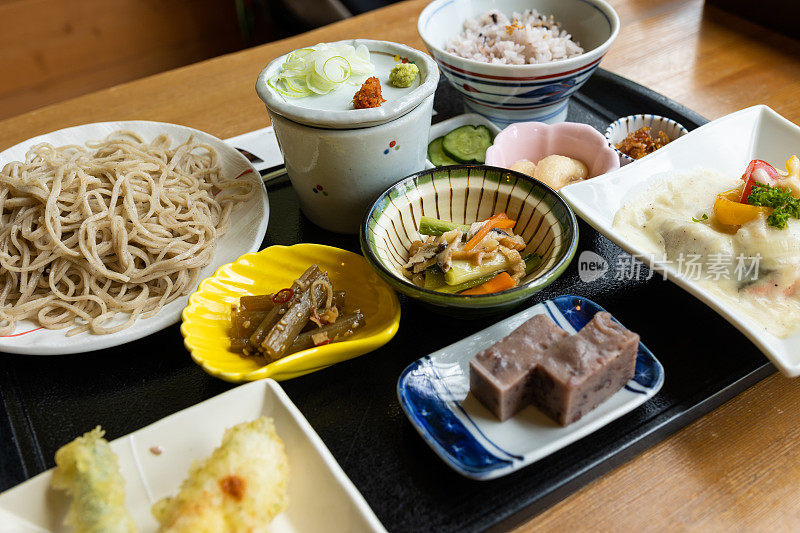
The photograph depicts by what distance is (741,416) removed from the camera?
1.52 m

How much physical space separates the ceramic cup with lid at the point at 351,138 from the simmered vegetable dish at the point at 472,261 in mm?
274

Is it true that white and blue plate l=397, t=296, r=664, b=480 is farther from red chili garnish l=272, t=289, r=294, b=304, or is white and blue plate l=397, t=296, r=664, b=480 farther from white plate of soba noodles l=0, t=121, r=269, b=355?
white plate of soba noodles l=0, t=121, r=269, b=355

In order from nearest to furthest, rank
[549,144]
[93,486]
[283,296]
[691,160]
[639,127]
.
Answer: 1. [93,486]
2. [283,296]
3. [691,160]
4. [549,144]
5. [639,127]

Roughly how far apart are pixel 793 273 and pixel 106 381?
5.87 feet

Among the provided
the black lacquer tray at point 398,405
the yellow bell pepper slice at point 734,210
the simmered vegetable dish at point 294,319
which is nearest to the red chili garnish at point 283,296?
the simmered vegetable dish at point 294,319

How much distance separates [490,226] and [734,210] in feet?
2.25

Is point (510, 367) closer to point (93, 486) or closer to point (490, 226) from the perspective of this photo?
point (490, 226)

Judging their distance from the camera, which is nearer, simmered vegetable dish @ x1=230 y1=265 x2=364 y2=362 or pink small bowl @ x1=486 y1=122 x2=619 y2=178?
simmered vegetable dish @ x1=230 y1=265 x2=364 y2=362

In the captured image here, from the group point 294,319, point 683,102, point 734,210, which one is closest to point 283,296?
point 294,319

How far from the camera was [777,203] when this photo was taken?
67.7 inches

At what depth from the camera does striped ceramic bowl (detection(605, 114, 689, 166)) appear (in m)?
2.23

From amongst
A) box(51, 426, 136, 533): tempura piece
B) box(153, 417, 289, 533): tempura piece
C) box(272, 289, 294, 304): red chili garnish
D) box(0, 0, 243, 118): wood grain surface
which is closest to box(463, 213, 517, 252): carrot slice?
box(272, 289, 294, 304): red chili garnish

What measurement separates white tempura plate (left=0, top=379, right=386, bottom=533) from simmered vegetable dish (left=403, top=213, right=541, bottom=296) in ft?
1.82

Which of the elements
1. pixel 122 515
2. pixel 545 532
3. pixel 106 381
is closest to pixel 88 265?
pixel 106 381
